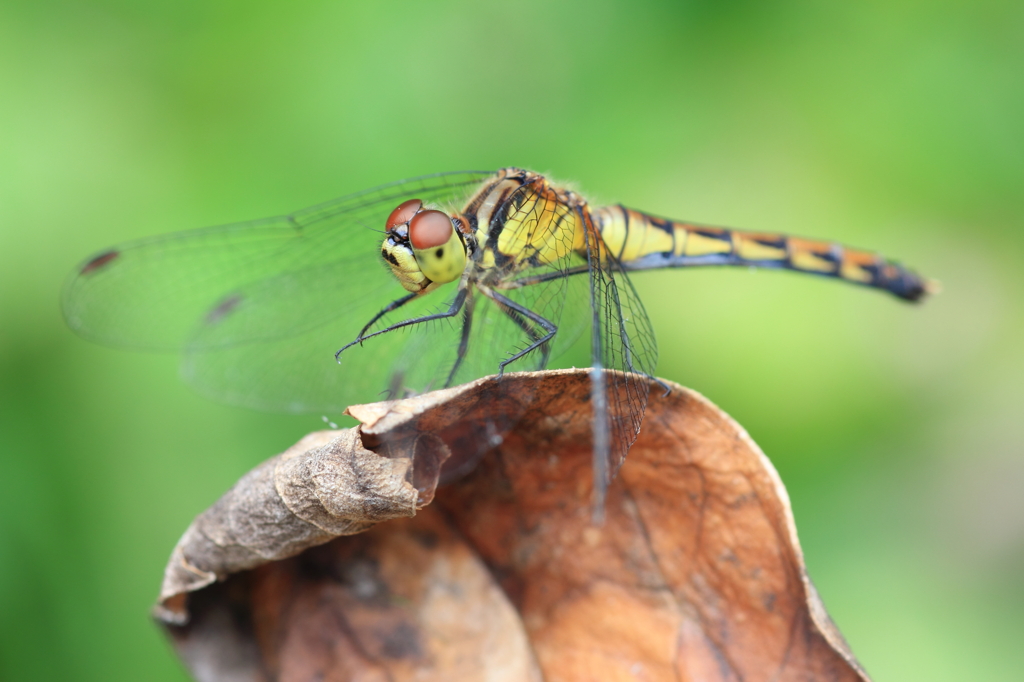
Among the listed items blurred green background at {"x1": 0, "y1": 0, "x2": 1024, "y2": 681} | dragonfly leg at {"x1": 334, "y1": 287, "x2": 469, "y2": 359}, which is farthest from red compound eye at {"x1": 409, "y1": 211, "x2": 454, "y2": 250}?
blurred green background at {"x1": 0, "y1": 0, "x2": 1024, "y2": 681}

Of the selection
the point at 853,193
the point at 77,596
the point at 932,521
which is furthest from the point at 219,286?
the point at 932,521

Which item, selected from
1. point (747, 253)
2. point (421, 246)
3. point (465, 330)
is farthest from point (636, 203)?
point (421, 246)

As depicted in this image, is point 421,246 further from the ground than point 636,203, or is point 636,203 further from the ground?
point 636,203

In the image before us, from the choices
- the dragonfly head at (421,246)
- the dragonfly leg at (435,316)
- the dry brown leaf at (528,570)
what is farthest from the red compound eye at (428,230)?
the dry brown leaf at (528,570)

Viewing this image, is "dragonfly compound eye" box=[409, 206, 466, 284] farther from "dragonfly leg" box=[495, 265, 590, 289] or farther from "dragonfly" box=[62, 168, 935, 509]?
"dragonfly leg" box=[495, 265, 590, 289]

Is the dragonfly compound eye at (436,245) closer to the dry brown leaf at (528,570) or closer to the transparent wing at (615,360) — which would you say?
the transparent wing at (615,360)

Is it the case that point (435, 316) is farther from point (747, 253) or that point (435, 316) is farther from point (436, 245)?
point (747, 253)
